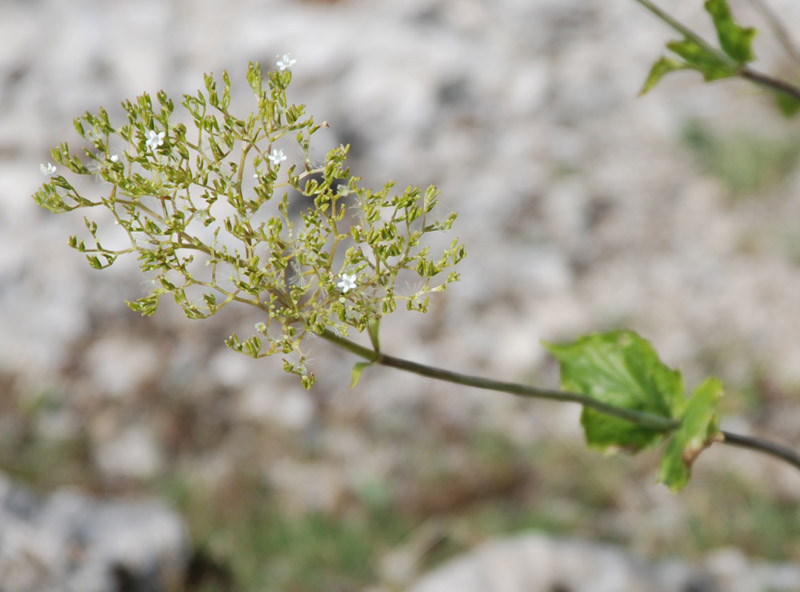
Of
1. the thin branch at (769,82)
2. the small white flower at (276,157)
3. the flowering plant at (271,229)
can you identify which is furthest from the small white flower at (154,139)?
the thin branch at (769,82)

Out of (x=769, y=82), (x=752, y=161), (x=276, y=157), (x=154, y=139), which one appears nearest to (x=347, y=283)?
(x=276, y=157)

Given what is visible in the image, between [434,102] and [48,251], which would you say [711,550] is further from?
[48,251]

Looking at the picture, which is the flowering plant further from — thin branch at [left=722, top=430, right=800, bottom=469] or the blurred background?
the blurred background

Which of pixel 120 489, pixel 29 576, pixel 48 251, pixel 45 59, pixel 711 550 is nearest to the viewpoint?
pixel 29 576

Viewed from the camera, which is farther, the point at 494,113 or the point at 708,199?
the point at 494,113

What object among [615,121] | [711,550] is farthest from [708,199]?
[711,550]

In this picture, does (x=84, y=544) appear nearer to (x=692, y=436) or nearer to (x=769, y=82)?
(x=692, y=436)
